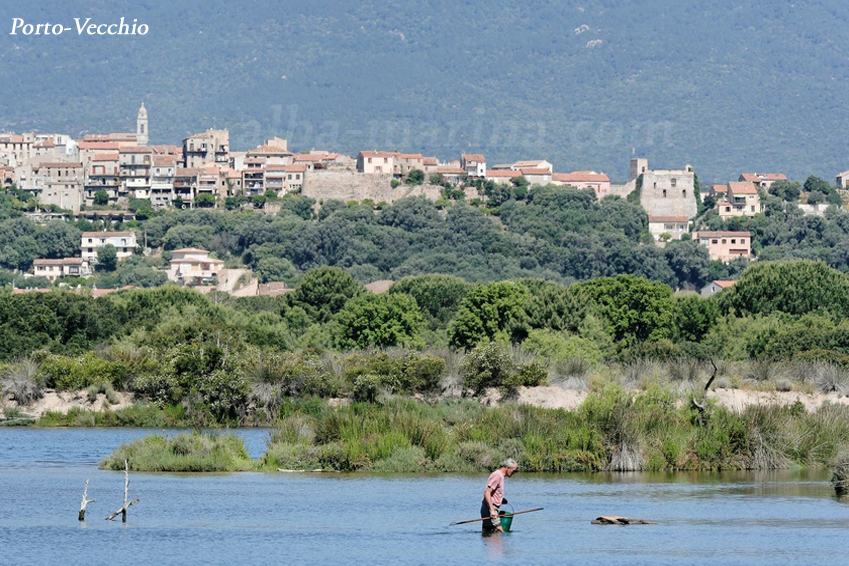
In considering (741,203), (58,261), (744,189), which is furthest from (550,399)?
(744,189)

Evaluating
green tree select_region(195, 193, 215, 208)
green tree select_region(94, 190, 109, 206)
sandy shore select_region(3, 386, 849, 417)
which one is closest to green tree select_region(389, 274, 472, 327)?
sandy shore select_region(3, 386, 849, 417)

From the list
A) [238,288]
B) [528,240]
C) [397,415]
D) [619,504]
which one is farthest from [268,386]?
[528,240]

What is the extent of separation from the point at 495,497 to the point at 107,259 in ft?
453

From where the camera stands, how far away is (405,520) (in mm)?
28500

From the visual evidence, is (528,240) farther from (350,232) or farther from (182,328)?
(182,328)

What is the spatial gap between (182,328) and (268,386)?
9228 millimetres

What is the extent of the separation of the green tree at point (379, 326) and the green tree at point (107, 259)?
304 feet

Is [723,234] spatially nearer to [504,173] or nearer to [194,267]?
[504,173]

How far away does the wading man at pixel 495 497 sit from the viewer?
2655cm

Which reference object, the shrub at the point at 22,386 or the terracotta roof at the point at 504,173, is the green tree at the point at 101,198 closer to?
the terracotta roof at the point at 504,173

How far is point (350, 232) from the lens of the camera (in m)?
166

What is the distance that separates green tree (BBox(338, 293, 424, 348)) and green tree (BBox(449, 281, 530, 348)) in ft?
6.63

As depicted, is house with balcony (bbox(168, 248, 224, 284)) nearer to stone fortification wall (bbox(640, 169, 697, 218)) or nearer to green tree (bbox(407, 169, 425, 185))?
green tree (bbox(407, 169, 425, 185))

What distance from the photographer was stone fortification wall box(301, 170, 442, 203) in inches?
7303
